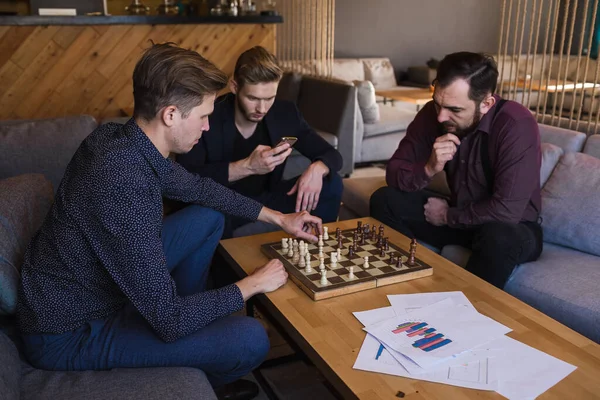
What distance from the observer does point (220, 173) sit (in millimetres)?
2279

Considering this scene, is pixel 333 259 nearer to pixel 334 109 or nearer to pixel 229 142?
pixel 229 142

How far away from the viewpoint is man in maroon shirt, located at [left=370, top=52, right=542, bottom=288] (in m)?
2.01

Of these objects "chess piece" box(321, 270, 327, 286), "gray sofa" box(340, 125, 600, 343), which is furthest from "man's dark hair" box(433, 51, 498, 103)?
"chess piece" box(321, 270, 327, 286)

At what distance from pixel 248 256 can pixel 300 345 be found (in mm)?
546

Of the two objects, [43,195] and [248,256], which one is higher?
[43,195]

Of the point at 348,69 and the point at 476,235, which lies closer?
the point at 476,235

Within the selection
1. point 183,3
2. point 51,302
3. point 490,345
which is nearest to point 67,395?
point 51,302

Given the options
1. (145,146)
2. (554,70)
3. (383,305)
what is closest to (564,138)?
(383,305)

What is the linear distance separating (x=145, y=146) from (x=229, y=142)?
1066 mm

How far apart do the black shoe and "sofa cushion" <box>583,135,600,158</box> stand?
1.65 m

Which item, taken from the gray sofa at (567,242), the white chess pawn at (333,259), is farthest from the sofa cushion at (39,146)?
the gray sofa at (567,242)

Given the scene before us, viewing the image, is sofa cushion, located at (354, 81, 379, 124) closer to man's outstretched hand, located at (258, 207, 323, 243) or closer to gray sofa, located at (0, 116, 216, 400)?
man's outstretched hand, located at (258, 207, 323, 243)

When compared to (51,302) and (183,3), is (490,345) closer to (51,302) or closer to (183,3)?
(51,302)

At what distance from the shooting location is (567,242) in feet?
7.18
